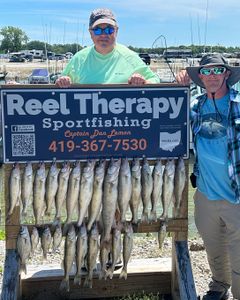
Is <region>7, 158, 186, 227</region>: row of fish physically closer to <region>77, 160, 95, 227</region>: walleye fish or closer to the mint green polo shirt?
<region>77, 160, 95, 227</region>: walleye fish

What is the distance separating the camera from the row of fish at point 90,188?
12.0 feet

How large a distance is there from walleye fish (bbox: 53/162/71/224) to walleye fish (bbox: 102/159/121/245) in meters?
0.28

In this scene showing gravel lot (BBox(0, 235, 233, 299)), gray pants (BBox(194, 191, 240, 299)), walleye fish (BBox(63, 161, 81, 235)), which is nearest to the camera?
walleye fish (BBox(63, 161, 81, 235))

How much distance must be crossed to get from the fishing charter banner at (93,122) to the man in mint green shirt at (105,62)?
1.32 ft

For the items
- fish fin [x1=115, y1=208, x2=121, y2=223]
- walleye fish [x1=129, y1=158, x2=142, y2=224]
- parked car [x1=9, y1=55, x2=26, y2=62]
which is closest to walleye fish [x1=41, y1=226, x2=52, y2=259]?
fish fin [x1=115, y1=208, x2=121, y2=223]

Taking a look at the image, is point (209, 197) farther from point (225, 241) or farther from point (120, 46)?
point (120, 46)

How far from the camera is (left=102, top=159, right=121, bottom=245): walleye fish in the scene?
3658 millimetres

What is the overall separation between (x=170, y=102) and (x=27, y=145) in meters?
1.12

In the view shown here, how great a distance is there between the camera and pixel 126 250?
12.6 ft

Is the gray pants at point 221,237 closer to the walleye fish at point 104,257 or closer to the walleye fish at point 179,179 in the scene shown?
the walleye fish at point 179,179

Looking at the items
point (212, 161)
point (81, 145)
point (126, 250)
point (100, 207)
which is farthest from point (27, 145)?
point (212, 161)

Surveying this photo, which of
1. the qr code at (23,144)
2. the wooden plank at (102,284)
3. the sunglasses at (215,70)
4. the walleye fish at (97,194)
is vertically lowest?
the wooden plank at (102,284)

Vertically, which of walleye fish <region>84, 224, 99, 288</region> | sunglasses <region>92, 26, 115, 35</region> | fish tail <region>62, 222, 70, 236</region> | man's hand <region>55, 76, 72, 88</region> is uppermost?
sunglasses <region>92, 26, 115, 35</region>

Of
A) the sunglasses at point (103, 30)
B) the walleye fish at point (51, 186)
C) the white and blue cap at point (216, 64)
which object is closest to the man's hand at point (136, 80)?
the white and blue cap at point (216, 64)
